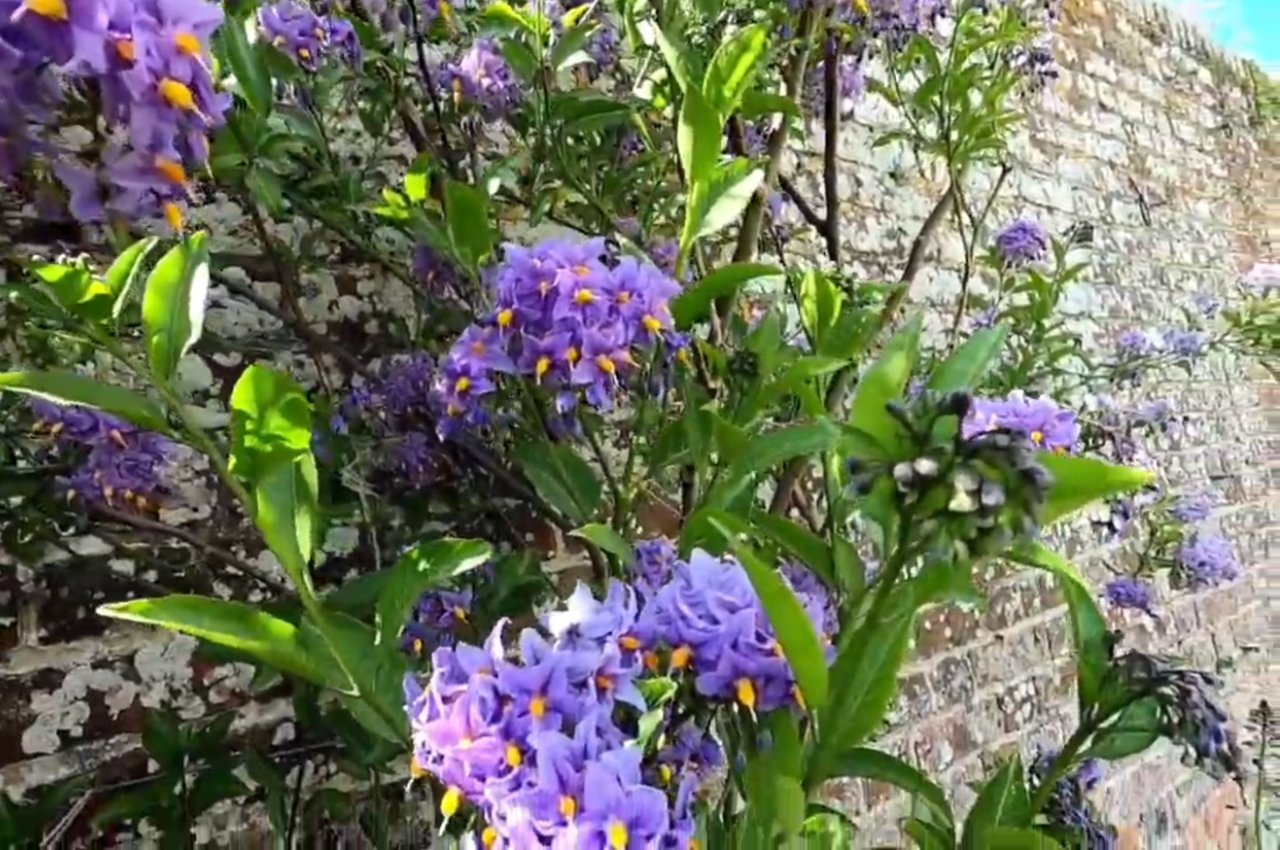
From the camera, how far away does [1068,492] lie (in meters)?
0.71

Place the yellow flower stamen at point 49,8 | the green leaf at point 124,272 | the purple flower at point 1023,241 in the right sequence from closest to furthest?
the yellow flower stamen at point 49,8 → the green leaf at point 124,272 → the purple flower at point 1023,241

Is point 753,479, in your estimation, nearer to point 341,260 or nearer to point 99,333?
point 99,333

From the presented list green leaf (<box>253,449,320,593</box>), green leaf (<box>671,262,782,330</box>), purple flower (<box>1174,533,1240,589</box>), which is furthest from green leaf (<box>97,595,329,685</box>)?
purple flower (<box>1174,533,1240,589</box>)

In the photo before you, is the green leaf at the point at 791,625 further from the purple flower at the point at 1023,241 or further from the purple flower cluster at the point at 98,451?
the purple flower at the point at 1023,241

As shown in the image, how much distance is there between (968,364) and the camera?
0.96m

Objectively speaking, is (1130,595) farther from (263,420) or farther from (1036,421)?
(263,420)

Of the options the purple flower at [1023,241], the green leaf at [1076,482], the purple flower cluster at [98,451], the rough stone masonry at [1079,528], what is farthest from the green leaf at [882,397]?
the purple flower at [1023,241]

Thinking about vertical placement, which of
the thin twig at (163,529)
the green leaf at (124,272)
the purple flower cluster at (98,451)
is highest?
the green leaf at (124,272)

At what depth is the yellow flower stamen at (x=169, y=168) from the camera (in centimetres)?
70

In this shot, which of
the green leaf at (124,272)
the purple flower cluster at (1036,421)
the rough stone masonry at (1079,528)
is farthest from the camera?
the rough stone masonry at (1079,528)

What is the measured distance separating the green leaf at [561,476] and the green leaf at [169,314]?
40 centimetres

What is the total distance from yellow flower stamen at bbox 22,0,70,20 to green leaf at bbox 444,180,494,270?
21.7 inches

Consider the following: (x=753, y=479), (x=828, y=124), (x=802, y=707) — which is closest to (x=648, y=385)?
(x=753, y=479)

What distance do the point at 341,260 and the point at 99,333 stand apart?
794 millimetres
